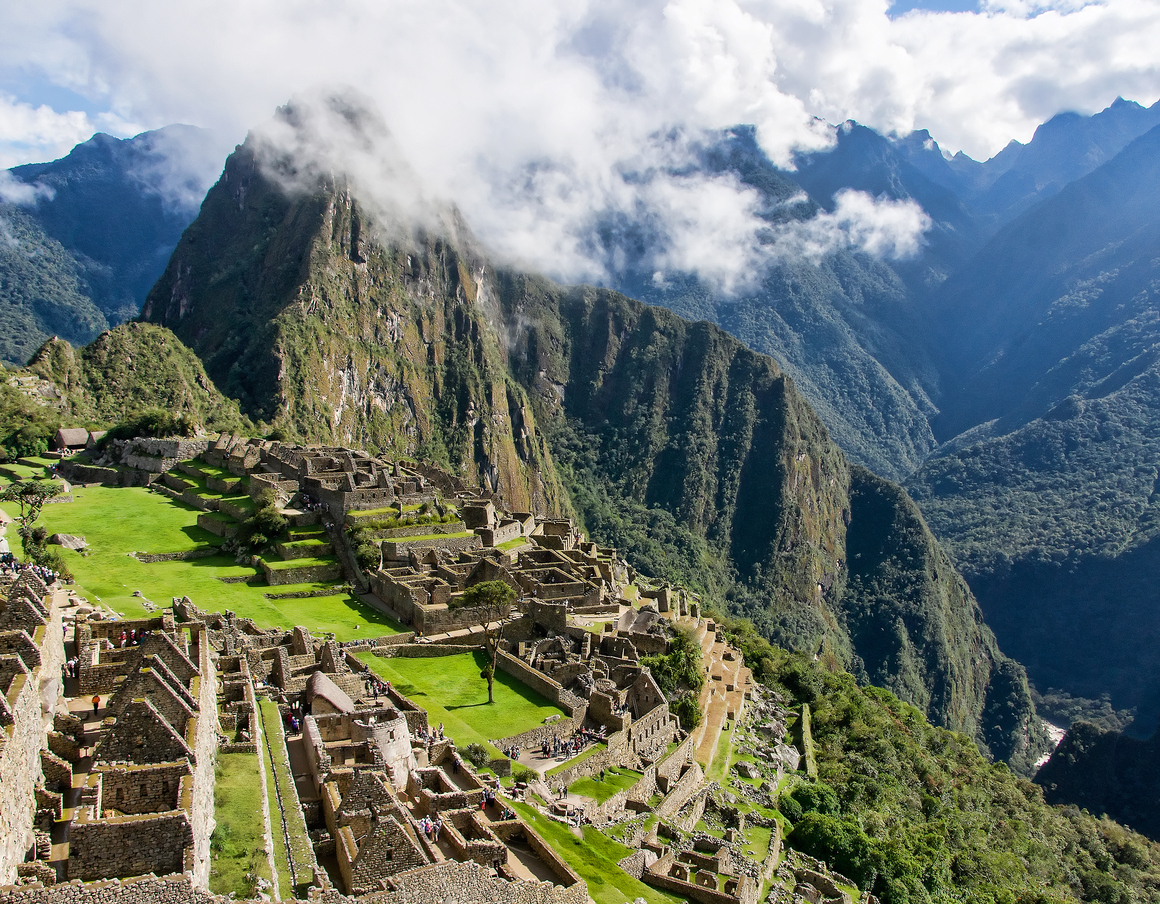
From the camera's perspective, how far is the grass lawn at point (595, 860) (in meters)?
21.2

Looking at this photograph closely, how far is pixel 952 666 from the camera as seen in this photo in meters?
195

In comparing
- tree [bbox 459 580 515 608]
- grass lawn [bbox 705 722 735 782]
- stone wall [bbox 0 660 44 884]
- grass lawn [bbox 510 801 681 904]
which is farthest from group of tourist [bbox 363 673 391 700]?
grass lawn [bbox 705 722 735 782]

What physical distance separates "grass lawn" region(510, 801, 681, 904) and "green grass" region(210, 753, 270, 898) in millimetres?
7832

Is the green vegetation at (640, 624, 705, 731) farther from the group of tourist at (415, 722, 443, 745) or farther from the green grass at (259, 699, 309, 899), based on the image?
the green grass at (259, 699, 309, 899)

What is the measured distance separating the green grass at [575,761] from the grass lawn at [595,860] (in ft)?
12.0

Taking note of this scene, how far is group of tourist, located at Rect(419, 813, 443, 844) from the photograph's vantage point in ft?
57.0

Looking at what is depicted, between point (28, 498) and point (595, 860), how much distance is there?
43425mm

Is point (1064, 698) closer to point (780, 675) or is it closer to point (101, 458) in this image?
point (780, 675)

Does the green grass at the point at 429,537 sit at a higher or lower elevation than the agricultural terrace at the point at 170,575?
higher

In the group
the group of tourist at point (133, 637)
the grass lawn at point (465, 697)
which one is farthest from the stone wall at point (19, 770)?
the grass lawn at point (465, 697)

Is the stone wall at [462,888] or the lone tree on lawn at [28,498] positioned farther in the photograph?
the lone tree on lawn at [28,498]

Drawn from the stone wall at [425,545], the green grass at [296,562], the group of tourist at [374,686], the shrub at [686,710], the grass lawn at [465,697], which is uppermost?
the stone wall at [425,545]

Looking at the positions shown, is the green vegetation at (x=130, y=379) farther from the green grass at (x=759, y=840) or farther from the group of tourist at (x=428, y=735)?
the green grass at (x=759, y=840)

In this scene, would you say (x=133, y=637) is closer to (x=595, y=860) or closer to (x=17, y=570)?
(x=17, y=570)
